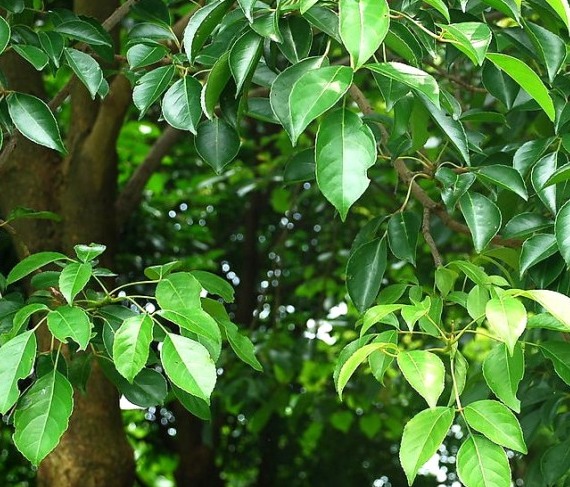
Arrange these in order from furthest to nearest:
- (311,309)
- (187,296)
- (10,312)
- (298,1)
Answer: (311,309) → (10,312) → (187,296) → (298,1)

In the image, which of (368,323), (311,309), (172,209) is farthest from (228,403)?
(368,323)

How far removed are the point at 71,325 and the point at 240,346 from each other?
0.31m

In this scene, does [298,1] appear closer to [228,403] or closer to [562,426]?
[562,426]

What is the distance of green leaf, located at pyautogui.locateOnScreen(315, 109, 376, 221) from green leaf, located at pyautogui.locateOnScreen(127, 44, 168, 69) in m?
0.41

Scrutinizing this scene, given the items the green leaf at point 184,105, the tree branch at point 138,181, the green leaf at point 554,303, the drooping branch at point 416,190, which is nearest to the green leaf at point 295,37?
the green leaf at point 184,105

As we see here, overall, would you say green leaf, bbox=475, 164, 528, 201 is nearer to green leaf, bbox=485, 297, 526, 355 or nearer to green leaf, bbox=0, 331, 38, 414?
green leaf, bbox=485, 297, 526, 355

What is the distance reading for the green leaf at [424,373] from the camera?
1008mm

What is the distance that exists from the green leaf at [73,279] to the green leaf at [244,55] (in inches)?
11.9

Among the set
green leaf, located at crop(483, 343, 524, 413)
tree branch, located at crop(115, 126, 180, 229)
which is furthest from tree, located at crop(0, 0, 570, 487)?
tree branch, located at crop(115, 126, 180, 229)

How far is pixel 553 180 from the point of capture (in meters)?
1.20

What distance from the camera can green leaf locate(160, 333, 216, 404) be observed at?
106cm

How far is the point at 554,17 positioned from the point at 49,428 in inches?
37.2

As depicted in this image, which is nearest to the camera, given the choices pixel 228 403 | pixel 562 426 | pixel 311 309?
pixel 562 426

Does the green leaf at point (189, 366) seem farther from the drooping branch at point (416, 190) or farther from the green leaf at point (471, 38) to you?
the drooping branch at point (416, 190)
